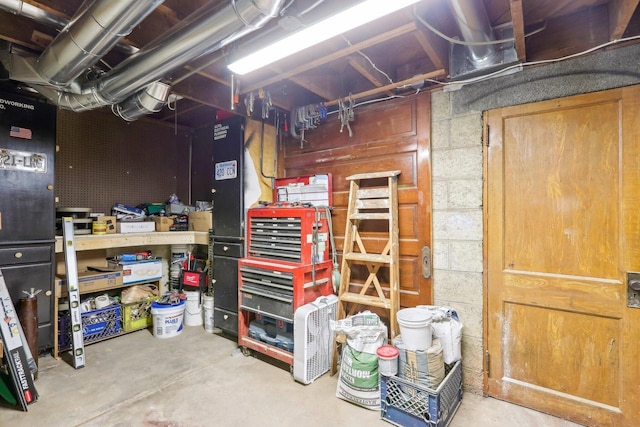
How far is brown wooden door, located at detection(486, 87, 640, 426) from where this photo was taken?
6.11ft

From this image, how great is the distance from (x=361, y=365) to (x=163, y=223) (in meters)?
2.81

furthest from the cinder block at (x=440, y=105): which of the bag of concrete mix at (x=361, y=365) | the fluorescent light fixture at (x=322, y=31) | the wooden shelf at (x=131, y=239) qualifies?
the wooden shelf at (x=131, y=239)

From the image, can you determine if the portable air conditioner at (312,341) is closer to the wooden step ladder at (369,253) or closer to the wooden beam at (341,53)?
the wooden step ladder at (369,253)

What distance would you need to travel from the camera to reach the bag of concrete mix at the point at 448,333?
217 cm

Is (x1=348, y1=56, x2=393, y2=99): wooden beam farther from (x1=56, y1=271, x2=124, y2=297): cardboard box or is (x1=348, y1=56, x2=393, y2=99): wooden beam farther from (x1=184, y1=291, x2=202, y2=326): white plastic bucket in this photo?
(x1=56, y1=271, x2=124, y2=297): cardboard box

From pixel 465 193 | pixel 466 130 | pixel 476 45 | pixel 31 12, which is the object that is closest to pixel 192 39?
pixel 31 12

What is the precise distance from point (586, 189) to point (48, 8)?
3324 mm

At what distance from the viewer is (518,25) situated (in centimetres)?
169

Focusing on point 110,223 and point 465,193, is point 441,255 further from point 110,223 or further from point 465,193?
point 110,223

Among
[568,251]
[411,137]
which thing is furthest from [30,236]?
[568,251]

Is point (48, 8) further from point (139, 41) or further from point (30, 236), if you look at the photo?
point (30, 236)

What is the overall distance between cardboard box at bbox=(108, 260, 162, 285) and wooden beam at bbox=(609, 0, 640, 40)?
4.37 meters

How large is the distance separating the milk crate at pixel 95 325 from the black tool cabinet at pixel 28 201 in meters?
0.18

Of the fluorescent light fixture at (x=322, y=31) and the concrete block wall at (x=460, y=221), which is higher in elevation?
the fluorescent light fixture at (x=322, y=31)
